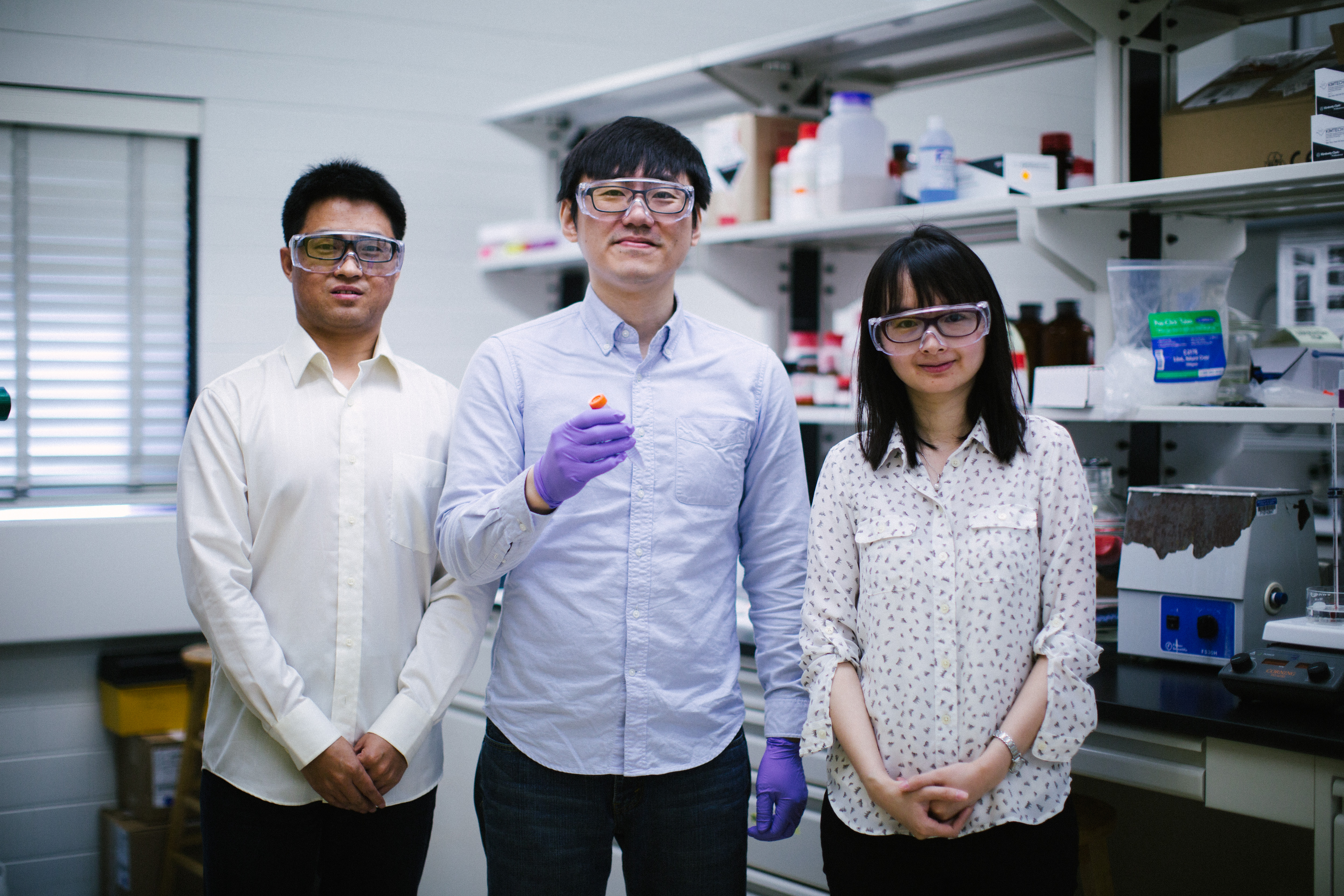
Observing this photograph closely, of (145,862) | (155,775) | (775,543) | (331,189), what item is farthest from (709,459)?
(145,862)

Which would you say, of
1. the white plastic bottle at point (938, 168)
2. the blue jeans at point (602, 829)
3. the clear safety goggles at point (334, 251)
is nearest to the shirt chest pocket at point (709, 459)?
the blue jeans at point (602, 829)

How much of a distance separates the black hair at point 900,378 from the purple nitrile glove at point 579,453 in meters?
0.36

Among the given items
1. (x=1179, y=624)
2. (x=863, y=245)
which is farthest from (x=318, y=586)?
(x=863, y=245)

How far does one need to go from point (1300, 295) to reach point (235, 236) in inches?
163

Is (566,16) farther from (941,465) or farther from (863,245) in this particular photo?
(941,465)

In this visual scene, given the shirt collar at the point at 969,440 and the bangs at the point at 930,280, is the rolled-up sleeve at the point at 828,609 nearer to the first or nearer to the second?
the shirt collar at the point at 969,440

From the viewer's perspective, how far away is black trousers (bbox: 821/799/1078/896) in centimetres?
122

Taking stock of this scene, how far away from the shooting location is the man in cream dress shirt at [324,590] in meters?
1.43

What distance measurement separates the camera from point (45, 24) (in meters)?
2.84

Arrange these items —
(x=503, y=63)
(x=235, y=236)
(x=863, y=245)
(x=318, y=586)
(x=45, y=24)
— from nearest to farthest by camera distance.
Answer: (x=318, y=586)
(x=863, y=245)
(x=45, y=24)
(x=235, y=236)
(x=503, y=63)

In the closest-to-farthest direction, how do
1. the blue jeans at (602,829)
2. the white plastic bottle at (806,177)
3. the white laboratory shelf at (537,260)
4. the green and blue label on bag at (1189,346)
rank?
the blue jeans at (602,829)
the green and blue label on bag at (1189,346)
the white plastic bottle at (806,177)
the white laboratory shelf at (537,260)

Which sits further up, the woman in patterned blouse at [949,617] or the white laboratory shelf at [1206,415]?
the white laboratory shelf at [1206,415]

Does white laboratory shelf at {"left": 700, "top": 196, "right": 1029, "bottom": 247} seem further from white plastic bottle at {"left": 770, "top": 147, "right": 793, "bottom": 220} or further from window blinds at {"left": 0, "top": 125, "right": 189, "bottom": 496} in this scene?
window blinds at {"left": 0, "top": 125, "right": 189, "bottom": 496}

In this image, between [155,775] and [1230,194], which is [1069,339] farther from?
[155,775]
